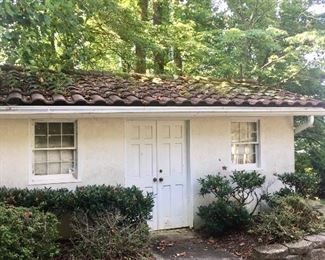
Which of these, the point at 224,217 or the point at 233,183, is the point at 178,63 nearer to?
the point at 233,183

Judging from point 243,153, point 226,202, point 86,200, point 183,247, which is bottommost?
point 183,247

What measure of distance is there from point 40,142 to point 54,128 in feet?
1.33

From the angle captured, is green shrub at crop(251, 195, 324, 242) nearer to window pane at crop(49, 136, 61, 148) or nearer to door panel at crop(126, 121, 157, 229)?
door panel at crop(126, 121, 157, 229)

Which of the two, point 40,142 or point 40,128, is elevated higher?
point 40,128

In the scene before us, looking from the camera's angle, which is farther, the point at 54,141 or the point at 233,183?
the point at 233,183

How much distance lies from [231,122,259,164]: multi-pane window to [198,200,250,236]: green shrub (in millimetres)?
1618

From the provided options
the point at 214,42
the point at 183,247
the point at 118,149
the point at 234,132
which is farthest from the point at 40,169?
the point at 214,42

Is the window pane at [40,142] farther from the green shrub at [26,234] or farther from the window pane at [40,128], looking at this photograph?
the green shrub at [26,234]

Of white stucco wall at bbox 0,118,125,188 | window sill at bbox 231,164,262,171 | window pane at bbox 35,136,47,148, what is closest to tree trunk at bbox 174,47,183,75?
window sill at bbox 231,164,262,171

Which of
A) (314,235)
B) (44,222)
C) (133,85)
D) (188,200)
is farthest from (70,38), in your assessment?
(314,235)

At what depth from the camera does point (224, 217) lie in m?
8.84

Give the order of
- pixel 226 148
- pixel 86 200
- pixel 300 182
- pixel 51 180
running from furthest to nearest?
pixel 226 148, pixel 300 182, pixel 51 180, pixel 86 200

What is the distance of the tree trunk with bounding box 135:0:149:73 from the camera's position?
1490 cm

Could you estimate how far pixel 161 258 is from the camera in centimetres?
755
